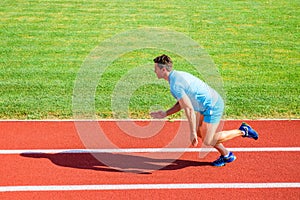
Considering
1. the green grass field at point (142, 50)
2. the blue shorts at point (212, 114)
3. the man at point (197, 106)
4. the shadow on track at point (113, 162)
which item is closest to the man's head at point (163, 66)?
the man at point (197, 106)

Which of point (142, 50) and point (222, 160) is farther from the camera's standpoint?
point (142, 50)

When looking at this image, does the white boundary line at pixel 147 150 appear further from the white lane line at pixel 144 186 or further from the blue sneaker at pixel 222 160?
the white lane line at pixel 144 186

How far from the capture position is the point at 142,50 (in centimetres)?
1653

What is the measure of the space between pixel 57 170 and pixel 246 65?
808cm

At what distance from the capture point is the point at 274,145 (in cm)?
937

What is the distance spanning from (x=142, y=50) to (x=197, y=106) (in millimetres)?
8576

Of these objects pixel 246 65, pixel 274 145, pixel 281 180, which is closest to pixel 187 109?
pixel 281 180

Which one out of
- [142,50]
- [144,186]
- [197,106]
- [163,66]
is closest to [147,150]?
[144,186]

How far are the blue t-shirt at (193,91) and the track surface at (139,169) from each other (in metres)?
1.11

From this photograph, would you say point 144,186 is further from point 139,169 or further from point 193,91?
point 193,91

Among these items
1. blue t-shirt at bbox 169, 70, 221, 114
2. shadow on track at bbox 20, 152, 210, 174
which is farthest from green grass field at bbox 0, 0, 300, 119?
blue t-shirt at bbox 169, 70, 221, 114

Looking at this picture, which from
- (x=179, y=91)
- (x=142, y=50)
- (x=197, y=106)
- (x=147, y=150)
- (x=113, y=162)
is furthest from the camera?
(x=142, y=50)

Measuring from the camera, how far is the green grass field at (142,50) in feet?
38.2

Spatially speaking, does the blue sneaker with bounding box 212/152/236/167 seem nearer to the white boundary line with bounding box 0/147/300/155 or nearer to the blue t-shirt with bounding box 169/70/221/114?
the white boundary line with bounding box 0/147/300/155
